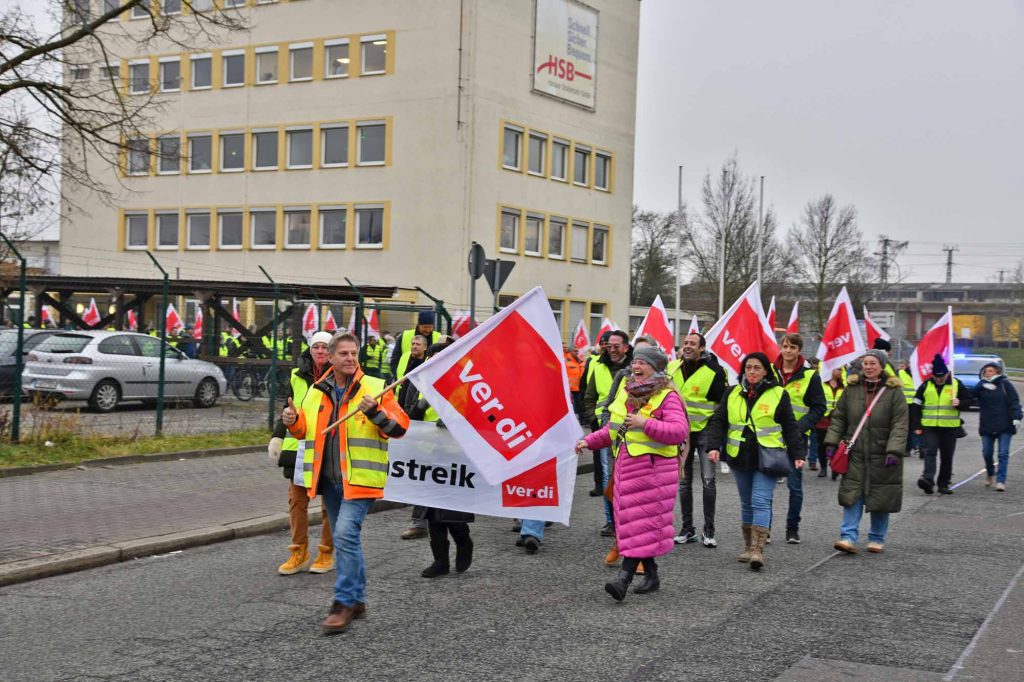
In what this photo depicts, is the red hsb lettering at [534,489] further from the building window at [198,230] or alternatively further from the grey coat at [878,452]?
the building window at [198,230]

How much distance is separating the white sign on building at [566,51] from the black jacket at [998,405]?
31.4m

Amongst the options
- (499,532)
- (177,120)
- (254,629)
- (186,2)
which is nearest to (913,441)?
(499,532)

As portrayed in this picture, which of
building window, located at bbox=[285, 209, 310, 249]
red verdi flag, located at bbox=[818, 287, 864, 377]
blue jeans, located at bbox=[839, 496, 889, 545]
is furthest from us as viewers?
building window, located at bbox=[285, 209, 310, 249]

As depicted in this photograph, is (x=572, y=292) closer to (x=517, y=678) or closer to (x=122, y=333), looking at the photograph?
(x=122, y=333)

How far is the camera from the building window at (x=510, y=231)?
4319 cm

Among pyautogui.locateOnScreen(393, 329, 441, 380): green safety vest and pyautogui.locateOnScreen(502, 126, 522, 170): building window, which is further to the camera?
pyautogui.locateOnScreen(502, 126, 522, 170): building window

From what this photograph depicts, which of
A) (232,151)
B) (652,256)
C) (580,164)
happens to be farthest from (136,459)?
(652,256)

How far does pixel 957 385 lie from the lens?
14422 millimetres

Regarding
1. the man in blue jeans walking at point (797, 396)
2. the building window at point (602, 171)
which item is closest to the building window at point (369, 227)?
the building window at point (602, 171)

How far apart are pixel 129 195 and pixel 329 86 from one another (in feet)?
34.9

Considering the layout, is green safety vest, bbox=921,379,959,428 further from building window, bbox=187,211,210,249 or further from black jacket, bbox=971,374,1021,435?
building window, bbox=187,211,210,249

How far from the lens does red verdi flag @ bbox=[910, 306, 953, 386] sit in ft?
50.4

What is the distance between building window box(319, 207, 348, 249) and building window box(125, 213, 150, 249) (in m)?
8.79

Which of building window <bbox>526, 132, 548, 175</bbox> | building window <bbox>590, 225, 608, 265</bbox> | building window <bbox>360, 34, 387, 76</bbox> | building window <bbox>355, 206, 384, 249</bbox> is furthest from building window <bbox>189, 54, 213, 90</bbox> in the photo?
building window <bbox>590, 225, 608, 265</bbox>
